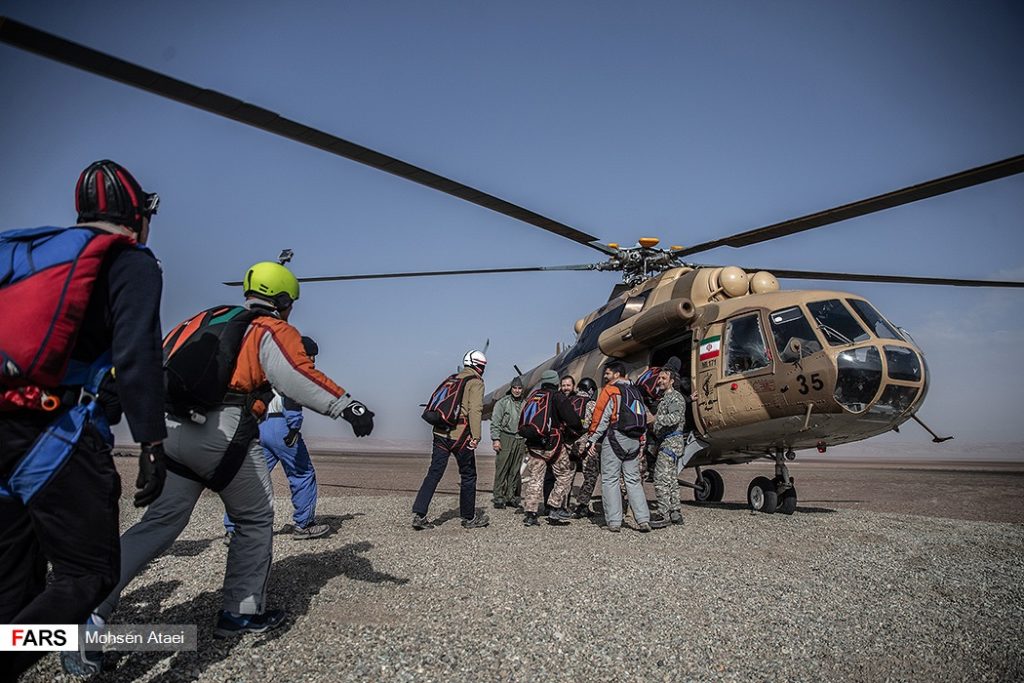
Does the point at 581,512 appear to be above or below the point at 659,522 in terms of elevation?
below

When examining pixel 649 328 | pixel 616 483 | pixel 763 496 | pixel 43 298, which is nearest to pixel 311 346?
pixel 616 483

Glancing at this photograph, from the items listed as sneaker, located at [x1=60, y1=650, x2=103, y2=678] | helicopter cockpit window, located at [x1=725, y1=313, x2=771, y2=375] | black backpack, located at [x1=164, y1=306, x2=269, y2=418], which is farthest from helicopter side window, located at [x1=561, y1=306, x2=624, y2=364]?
sneaker, located at [x1=60, y1=650, x2=103, y2=678]

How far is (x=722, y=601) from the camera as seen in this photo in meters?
3.92

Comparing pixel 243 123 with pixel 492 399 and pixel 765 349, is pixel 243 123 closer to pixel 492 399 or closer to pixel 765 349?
pixel 765 349

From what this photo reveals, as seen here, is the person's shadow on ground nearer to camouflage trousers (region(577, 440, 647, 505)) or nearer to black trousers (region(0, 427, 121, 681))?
black trousers (region(0, 427, 121, 681))

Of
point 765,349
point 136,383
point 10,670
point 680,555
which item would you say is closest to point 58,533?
point 10,670

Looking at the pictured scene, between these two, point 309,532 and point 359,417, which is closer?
point 359,417

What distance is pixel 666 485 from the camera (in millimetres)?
7082

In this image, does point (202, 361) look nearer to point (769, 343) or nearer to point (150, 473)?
point (150, 473)

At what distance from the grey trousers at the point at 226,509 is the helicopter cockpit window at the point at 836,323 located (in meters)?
6.32

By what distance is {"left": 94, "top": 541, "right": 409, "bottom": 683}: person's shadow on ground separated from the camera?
279 centimetres

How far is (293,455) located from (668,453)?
4.25 metres

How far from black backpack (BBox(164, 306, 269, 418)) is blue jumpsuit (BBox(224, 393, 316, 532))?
3131 mm

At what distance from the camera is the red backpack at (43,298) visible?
1.91m
